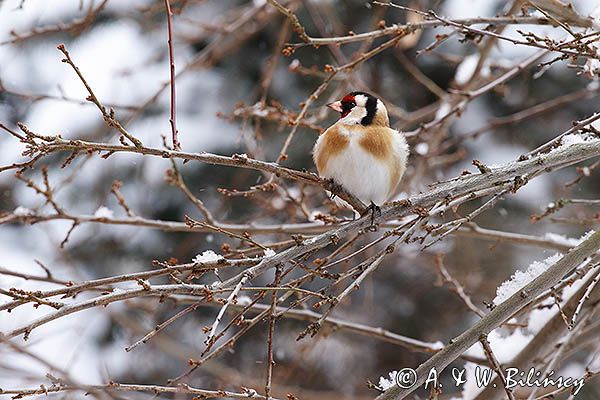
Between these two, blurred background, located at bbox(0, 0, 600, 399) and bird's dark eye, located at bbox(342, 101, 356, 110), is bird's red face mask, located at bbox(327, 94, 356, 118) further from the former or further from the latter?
blurred background, located at bbox(0, 0, 600, 399)

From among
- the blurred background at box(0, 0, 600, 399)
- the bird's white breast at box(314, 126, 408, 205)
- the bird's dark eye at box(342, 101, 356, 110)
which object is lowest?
the bird's white breast at box(314, 126, 408, 205)

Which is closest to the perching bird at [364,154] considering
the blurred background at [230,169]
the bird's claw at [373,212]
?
the bird's claw at [373,212]

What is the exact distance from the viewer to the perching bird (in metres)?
2.63

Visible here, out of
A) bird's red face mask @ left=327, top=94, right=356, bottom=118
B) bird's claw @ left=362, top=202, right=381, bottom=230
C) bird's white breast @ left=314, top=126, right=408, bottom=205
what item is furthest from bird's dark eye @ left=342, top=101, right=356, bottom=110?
bird's claw @ left=362, top=202, right=381, bottom=230

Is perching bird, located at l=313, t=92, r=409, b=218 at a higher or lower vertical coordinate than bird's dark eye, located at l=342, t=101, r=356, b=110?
lower

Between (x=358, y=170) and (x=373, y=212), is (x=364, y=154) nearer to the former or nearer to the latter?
(x=358, y=170)

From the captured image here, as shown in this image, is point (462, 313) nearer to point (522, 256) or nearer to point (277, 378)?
point (522, 256)

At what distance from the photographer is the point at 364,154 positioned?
8.72 ft

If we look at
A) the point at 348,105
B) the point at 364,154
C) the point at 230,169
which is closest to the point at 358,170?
the point at 364,154

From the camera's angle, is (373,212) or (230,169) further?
(230,169)

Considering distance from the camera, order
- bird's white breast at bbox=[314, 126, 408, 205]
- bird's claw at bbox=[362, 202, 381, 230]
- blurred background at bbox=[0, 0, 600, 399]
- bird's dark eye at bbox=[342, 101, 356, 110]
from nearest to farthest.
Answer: bird's claw at bbox=[362, 202, 381, 230]
bird's white breast at bbox=[314, 126, 408, 205]
bird's dark eye at bbox=[342, 101, 356, 110]
blurred background at bbox=[0, 0, 600, 399]

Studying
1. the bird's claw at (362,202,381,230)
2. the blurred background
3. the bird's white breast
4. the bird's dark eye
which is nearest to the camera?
the bird's claw at (362,202,381,230)

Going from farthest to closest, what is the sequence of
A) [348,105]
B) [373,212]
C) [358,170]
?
[348,105]
[358,170]
[373,212]

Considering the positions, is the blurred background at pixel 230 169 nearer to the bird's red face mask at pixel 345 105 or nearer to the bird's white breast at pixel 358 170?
the bird's red face mask at pixel 345 105
